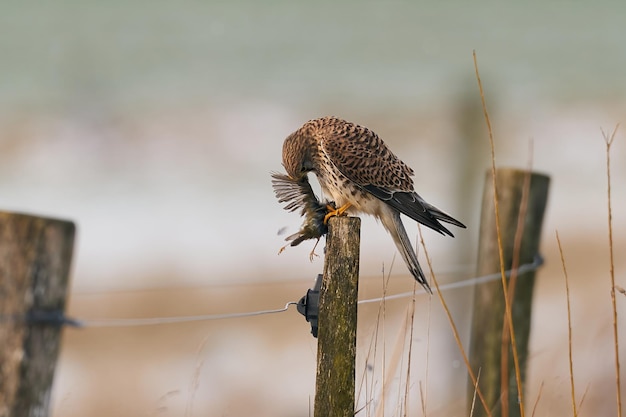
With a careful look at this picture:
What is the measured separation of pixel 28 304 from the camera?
8.13ft

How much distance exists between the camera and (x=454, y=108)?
26.9 ft

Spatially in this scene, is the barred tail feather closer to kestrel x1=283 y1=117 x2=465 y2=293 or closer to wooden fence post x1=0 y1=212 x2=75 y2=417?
kestrel x1=283 y1=117 x2=465 y2=293

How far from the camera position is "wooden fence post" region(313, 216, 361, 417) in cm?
230

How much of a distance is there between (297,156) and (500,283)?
3.48ft

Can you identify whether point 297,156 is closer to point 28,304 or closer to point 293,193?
point 293,193

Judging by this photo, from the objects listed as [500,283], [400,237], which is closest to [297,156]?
[400,237]

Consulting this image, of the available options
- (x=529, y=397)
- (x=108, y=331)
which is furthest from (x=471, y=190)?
(x=108, y=331)

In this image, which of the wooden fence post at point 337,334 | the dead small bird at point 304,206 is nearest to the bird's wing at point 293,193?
the dead small bird at point 304,206

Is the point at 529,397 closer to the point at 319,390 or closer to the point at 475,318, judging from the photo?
the point at 475,318

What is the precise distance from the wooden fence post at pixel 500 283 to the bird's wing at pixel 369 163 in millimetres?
428

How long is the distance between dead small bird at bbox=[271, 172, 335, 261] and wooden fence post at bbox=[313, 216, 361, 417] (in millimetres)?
351

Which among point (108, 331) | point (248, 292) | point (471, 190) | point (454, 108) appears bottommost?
point (108, 331)

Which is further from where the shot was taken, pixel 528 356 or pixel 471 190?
pixel 471 190

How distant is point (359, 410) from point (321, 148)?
153 centimetres
